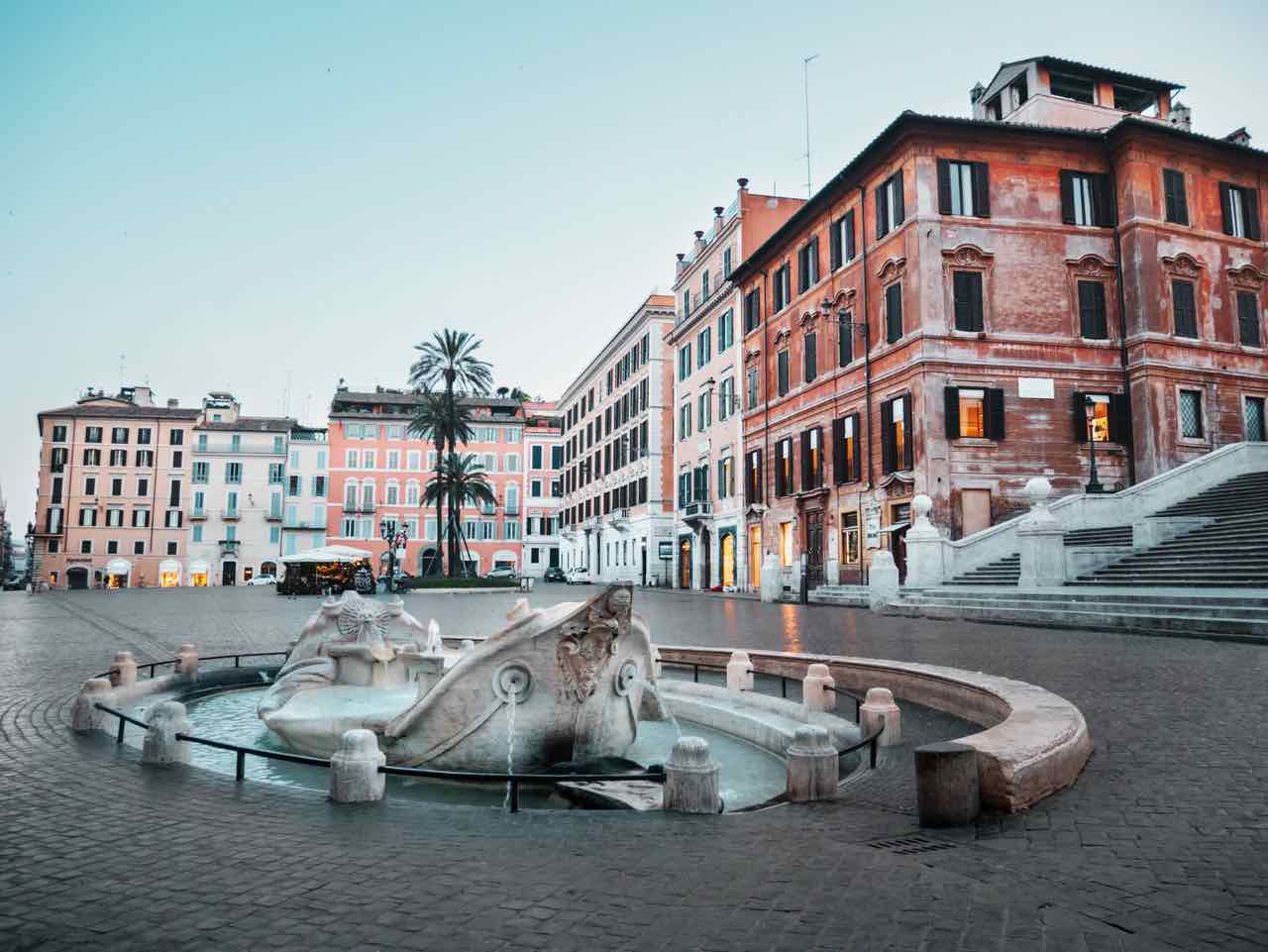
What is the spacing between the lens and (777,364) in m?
37.9

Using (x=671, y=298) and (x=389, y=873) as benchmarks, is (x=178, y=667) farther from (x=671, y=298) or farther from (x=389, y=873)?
(x=671, y=298)

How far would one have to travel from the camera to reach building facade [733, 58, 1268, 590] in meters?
27.6

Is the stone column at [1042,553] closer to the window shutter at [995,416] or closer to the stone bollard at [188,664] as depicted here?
the window shutter at [995,416]

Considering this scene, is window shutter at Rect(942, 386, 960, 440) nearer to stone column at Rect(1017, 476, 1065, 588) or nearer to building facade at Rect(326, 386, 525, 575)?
stone column at Rect(1017, 476, 1065, 588)

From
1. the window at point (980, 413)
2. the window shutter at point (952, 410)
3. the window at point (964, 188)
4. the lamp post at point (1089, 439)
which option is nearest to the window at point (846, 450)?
the window shutter at point (952, 410)

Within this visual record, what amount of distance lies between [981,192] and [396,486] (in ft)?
201

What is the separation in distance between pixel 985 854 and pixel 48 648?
15.3m

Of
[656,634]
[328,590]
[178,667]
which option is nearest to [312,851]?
[178,667]

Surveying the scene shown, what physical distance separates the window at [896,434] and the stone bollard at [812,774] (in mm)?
23729

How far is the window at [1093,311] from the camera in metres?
28.8

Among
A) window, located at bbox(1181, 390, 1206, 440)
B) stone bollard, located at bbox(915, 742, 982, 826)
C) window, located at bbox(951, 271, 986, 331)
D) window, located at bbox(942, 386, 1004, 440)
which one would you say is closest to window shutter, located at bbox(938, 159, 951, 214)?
window, located at bbox(951, 271, 986, 331)

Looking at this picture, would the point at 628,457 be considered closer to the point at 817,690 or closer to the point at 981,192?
the point at 981,192

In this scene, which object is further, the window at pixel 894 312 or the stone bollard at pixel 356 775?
the window at pixel 894 312

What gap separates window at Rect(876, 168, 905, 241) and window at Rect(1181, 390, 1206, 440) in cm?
1075
